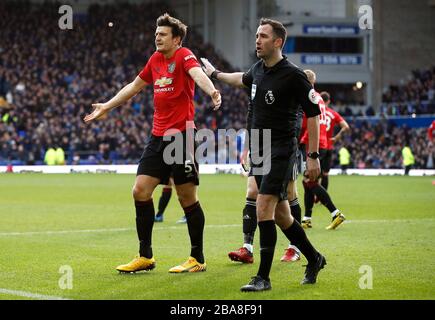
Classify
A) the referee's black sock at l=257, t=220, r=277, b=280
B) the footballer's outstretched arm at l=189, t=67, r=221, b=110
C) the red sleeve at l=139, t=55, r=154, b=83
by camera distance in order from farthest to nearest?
the red sleeve at l=139, t=55, r=154, b=83
the footballer's outstretched arm at l=189, t=67, r=221, b=110
the referee's black sock at l=257, t=220, r=277, b=280

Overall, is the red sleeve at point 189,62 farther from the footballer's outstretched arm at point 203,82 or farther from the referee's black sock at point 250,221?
the referee's black sock at point 250,221

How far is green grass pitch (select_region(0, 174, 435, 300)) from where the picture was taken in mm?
8141

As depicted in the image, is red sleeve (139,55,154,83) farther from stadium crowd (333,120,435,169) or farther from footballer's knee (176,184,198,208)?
stadium crowd (333,120,435,169)

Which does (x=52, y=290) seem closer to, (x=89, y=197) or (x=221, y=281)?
(x=221, y=281)

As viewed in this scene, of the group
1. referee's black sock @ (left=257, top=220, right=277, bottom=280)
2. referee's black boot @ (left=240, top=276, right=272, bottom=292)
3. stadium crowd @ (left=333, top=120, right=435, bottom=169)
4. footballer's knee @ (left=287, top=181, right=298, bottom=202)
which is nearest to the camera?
referee's black boot @ (left=240, top=276, right=272, bottom=292)

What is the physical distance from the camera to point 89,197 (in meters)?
23.1

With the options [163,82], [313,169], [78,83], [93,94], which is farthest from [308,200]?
[78,83]

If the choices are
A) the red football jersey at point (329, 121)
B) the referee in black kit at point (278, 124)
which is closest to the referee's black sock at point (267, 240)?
the referee in black kit at point (278, 124)

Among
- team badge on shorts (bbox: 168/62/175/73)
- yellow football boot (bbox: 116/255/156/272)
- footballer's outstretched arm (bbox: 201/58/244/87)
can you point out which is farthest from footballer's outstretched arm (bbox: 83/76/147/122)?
yellow football boot (bbox: 116/255/156/272)

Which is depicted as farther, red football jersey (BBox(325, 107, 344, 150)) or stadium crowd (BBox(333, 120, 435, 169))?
stadium crowd (BBox(333, 120, 435, 169))

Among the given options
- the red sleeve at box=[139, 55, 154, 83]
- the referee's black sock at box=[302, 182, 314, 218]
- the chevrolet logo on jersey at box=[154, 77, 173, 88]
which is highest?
the red sleeve at box=[139, 55, 154, 83]

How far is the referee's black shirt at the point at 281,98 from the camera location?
8367mm

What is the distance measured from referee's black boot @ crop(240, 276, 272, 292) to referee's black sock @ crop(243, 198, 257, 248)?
7.55ft

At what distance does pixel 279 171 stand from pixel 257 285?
112 cm
